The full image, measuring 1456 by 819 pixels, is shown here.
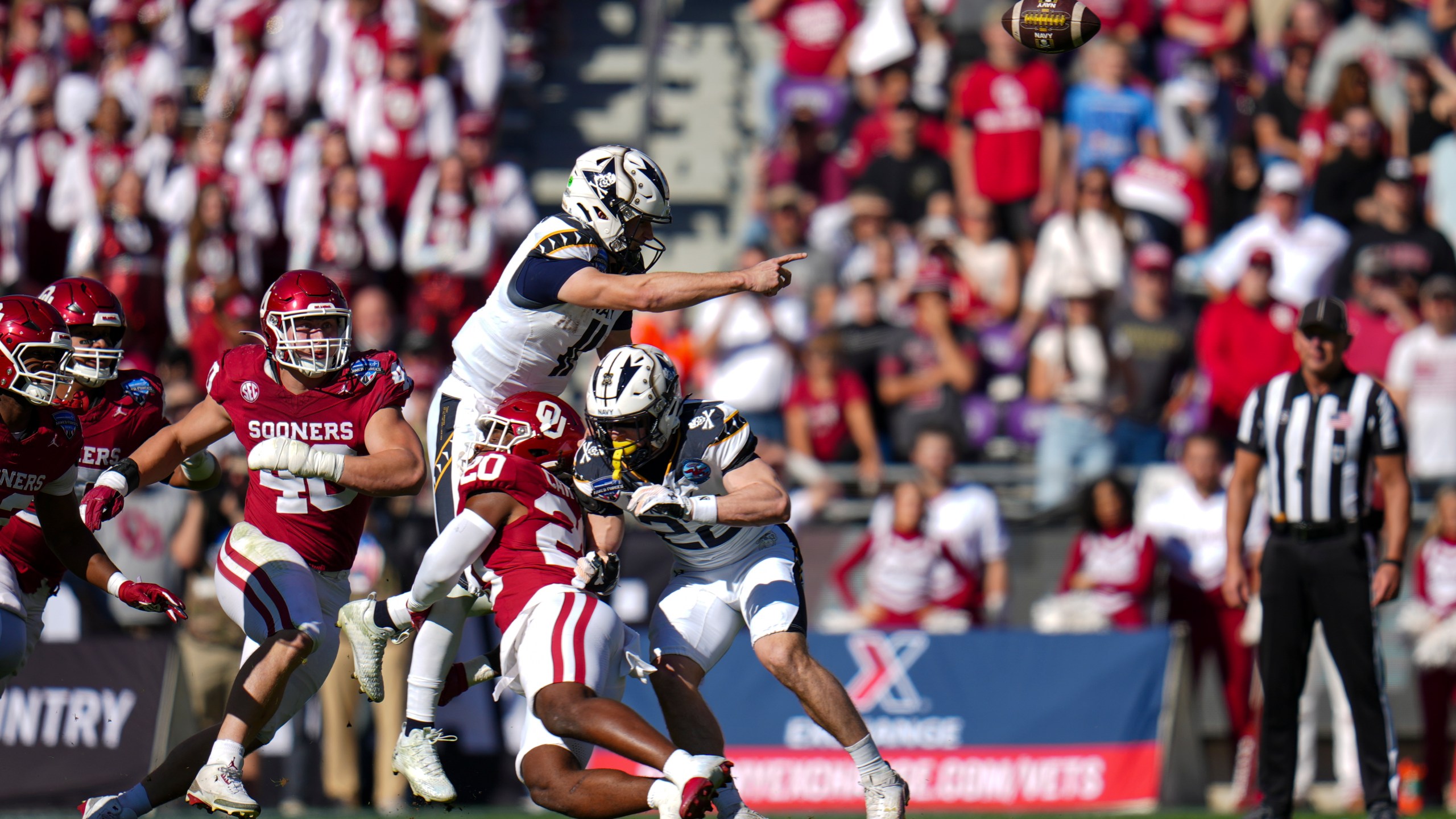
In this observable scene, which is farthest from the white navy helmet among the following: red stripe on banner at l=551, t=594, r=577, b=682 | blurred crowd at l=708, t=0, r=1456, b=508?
blurred crowd at l=708, t=0, r=1456, b=508

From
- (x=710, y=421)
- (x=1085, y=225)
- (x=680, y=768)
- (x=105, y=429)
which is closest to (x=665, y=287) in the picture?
(x=710, y=421)

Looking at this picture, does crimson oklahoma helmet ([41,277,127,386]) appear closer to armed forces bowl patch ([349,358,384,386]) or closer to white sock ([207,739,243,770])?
armed forces bowl patch ([349,358,384,386])

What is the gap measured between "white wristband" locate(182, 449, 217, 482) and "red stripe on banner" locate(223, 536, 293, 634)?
57 centimetres

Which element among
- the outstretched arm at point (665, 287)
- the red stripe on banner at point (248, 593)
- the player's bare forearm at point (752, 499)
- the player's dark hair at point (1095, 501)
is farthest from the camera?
the player's dark hair at point (1095, 501)

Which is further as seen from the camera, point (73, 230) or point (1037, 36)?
point (73, 230)

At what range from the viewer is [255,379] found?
8.34m

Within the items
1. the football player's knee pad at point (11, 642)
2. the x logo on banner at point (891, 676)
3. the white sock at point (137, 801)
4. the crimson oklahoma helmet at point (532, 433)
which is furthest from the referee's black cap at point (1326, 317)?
the football player's knee pad at point (11, 642)

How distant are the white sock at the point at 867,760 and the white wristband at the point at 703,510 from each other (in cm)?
108

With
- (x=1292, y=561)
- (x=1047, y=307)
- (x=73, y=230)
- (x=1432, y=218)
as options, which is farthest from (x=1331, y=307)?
(x=73, y=230)

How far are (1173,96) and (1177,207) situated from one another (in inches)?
43.3

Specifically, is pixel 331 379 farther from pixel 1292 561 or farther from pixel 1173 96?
pixel 1173 96

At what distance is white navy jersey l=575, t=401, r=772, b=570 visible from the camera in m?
7.60

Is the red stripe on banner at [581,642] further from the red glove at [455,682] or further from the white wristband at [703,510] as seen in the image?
the red glove at [455,682]

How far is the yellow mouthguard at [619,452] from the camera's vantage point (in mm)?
7656
